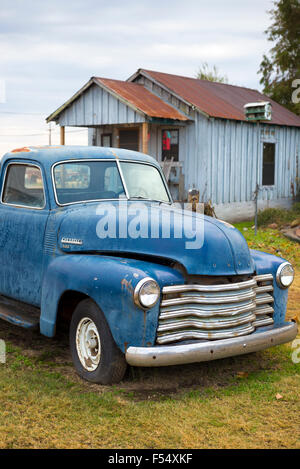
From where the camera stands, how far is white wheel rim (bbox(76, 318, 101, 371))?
14.4ft

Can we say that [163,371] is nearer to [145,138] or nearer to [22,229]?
[22,229]

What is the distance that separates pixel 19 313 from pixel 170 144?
10.9 meters

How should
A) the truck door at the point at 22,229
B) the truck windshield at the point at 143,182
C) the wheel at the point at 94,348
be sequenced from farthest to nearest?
the truck windshield at the point at 143,182, the truck door at the point at 22,229, the wheel at the point at 94,348

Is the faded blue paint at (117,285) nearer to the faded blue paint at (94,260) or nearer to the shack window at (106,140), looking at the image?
the faded blue paint at (94,260)

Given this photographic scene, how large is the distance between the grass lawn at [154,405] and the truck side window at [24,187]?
1.50 metres

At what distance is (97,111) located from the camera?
49.2ft

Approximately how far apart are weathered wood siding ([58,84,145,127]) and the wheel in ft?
32.5

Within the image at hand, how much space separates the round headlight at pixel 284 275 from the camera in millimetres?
4921

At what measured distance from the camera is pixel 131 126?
1549cm

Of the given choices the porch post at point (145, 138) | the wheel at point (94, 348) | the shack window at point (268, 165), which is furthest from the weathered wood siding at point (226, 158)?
the wheel at point (94, 348)

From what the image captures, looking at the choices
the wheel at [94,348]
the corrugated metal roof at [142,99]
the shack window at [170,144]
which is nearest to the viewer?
the wheel at [94,348]

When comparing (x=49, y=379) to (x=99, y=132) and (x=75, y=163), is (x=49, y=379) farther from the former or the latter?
(x=99, y=132)

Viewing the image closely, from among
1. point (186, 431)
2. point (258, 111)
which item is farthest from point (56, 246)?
point (258, 111)

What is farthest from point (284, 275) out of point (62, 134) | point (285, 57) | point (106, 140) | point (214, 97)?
point (285, 57)
